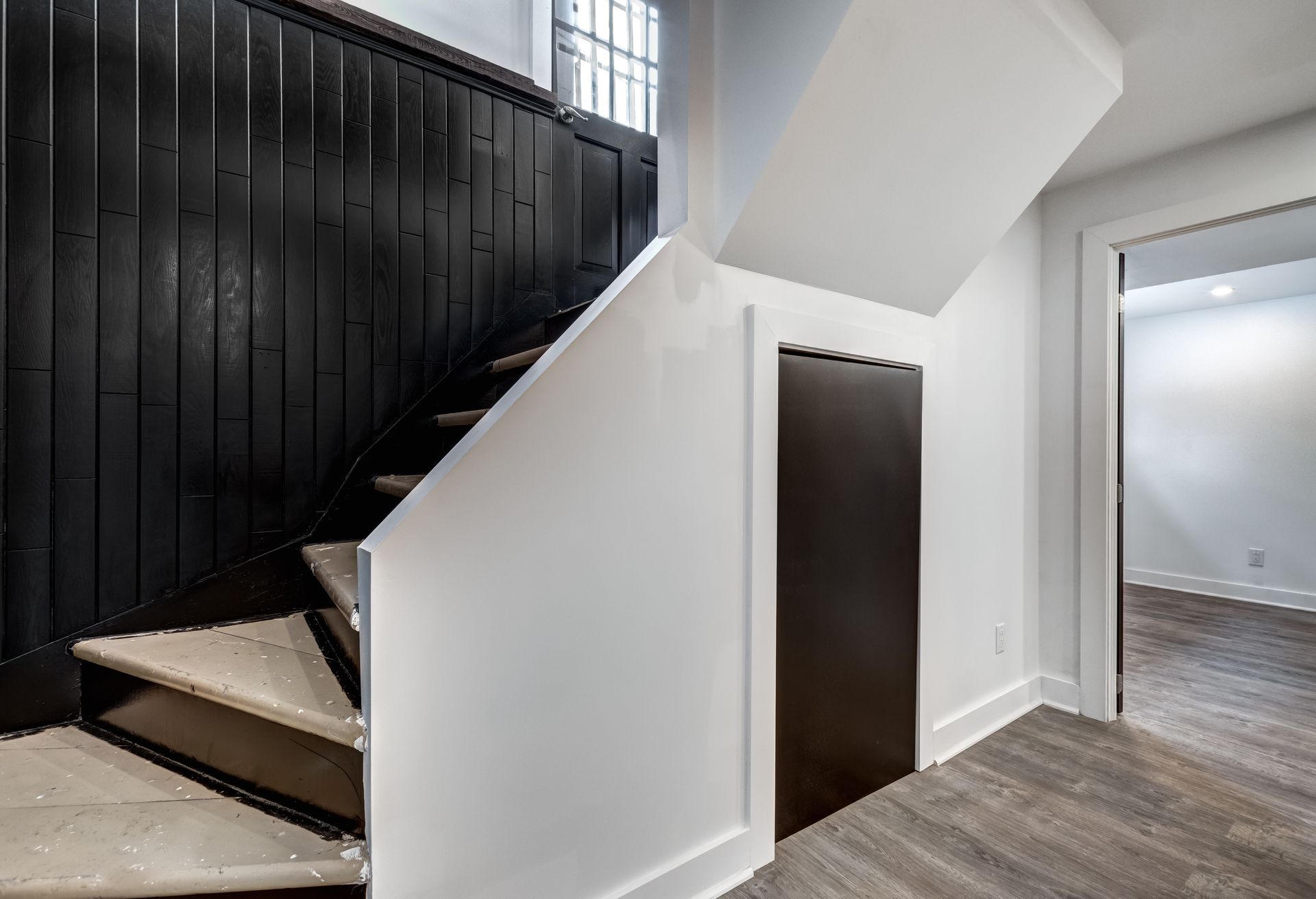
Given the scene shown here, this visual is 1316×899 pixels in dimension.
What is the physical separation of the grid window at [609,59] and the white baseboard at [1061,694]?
9.61 ft

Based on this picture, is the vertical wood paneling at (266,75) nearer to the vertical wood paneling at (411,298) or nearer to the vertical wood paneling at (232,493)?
the vertical wood paneling at (411,298)

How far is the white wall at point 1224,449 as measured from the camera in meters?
4.39

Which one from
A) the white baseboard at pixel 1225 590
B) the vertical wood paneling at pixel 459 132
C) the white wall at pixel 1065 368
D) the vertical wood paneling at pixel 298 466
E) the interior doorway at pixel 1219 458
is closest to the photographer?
the vertical wood paneling at pixel 298 466

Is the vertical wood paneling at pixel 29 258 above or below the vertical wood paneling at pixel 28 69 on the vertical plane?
below

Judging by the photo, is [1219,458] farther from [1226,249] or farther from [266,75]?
[266,75]

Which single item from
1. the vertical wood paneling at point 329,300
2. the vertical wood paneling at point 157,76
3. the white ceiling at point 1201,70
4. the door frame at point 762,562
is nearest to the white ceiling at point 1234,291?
the white ceiling at point 1201,70

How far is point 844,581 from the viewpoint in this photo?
180 centimetres

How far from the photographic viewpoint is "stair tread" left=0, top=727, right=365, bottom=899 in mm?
895

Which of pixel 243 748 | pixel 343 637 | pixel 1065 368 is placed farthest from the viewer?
pixel 1065 368

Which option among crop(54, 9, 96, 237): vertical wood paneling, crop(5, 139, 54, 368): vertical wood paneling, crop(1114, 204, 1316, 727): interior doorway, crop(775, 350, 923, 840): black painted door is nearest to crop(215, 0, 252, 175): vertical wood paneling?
crop(54, 9, 96, 237): vertical wood paneling

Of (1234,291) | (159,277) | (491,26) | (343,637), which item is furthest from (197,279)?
(1234,291)

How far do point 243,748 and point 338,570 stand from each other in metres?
0.39

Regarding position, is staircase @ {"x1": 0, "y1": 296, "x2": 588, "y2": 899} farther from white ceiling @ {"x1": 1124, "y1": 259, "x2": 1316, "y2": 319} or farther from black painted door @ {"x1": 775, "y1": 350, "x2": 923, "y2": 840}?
white ceiling @ {"x1": 1124, "y1": 259, "x2": 1316, "y2": 319}

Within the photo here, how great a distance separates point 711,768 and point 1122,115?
2542mm
